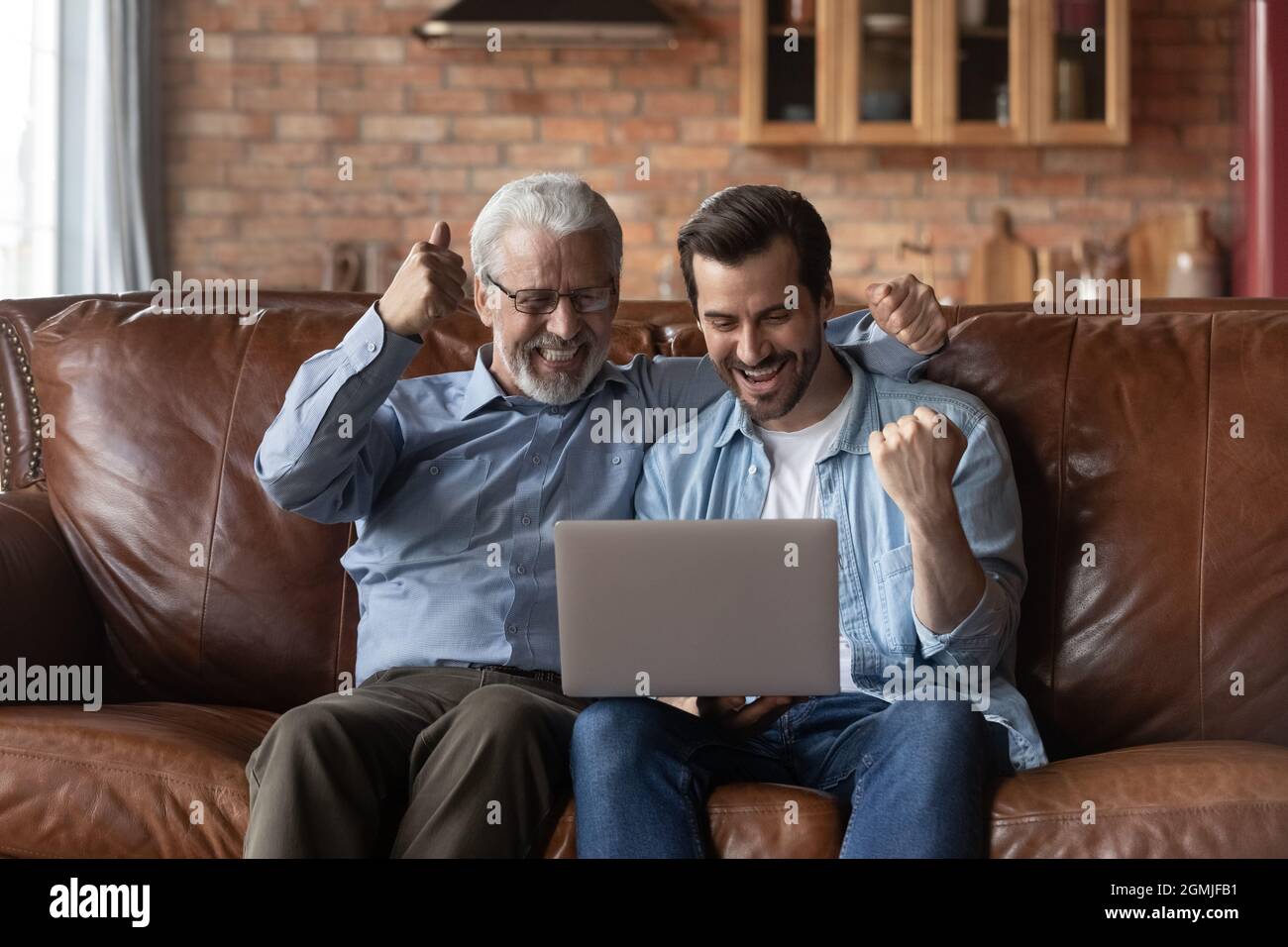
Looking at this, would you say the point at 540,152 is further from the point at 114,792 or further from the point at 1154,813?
the point at 1154,813

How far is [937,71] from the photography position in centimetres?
429

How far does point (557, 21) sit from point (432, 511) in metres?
2.72

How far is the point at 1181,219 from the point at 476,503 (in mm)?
3311

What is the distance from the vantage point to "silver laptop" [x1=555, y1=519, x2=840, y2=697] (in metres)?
1.48

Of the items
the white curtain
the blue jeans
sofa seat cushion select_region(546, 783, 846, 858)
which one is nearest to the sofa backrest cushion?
the blue jeans

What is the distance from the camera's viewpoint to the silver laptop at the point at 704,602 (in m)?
1.48

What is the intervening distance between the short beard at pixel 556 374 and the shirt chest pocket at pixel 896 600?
1.59ft

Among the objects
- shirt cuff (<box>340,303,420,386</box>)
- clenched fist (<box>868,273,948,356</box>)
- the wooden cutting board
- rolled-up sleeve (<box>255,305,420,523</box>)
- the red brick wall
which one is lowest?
rolled-up sleeve (<box>255,305,420,523</box>)

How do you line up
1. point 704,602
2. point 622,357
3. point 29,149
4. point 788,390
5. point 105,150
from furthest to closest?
point 105,150 → point 29,149 → point 622,357 → point 788,390 → point 704,602

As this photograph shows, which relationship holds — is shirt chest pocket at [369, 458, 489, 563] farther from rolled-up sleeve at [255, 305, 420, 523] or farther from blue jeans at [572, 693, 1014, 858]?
blue jeans at [572, 693, 1014, 858]

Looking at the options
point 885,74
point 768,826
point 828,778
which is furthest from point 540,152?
point 768,826

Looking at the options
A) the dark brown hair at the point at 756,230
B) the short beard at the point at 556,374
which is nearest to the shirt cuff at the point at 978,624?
the dark brown hair at the point at 756,230

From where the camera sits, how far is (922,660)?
1.73m
